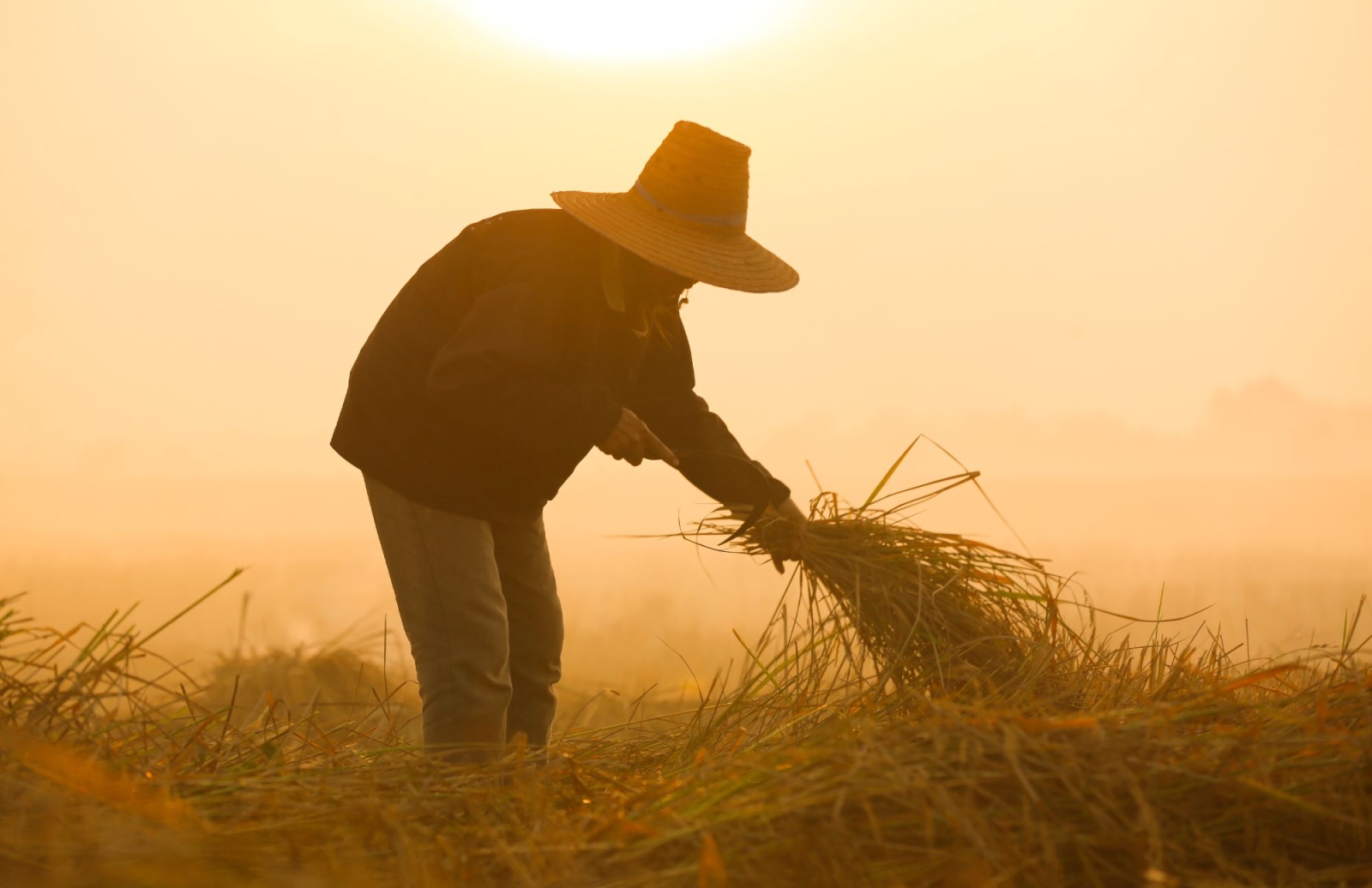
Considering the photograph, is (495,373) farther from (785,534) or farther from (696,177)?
(785,534)

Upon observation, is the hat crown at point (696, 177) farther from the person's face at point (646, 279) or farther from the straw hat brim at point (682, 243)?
the person's face at point (646, 279)

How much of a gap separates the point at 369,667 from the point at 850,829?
184 inches

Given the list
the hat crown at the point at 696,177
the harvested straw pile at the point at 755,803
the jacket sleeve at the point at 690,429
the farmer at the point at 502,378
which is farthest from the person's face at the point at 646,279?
the harvested straw pile at the point at 755,803

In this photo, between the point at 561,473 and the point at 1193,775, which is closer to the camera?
the point at 1193,775

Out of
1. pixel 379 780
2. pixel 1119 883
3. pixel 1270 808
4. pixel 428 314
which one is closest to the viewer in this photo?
pixel 1119 883

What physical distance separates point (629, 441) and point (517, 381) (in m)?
0.31

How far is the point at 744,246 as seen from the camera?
2939 millimetres

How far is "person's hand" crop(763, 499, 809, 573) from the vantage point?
3.07 metres

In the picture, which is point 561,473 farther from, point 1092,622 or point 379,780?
point 1092,622

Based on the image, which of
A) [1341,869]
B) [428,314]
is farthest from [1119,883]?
[428,314]

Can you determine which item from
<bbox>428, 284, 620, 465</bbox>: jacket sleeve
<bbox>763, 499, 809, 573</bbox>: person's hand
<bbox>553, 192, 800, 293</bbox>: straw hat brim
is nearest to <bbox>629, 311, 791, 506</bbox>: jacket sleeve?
<bbox>763, 499, 809, 573</bbox>: person's hand

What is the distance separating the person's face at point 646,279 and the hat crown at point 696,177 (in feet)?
0.51

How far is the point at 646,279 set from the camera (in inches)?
111

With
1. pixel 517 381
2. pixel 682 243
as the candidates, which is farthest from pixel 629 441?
pixel 682 243
